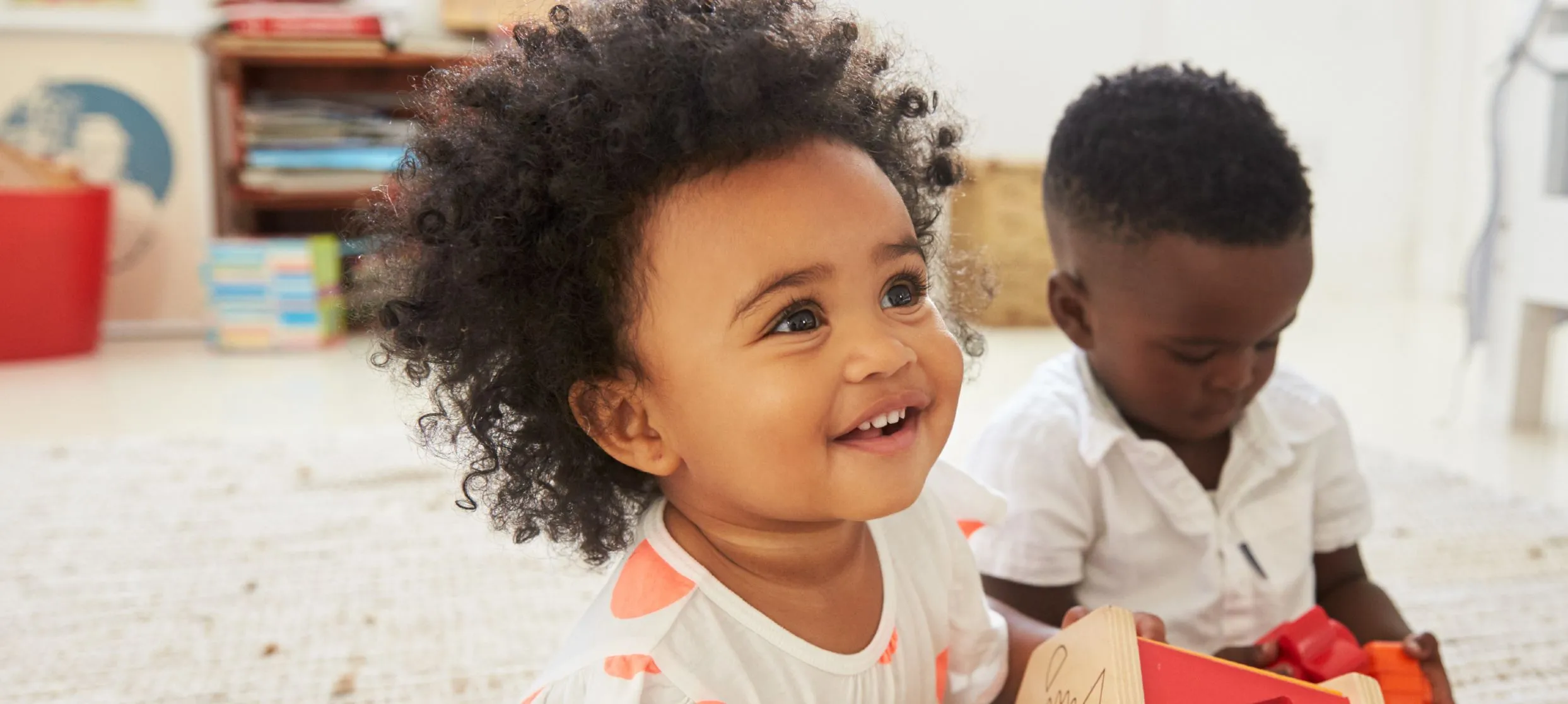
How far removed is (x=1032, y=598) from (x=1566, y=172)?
1.35m

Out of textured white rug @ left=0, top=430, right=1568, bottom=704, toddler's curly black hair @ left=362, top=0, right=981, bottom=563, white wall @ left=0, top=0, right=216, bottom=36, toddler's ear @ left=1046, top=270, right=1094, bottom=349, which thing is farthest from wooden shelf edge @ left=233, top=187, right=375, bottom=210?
toddler's curly black hair @ left=362, top=0, right=981, bottom=563

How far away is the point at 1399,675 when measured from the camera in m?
0.82

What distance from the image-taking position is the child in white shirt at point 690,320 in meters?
0.61

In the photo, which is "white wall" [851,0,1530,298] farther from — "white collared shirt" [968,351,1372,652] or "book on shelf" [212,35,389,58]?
"white collared shirt" [968,351,1372,652]

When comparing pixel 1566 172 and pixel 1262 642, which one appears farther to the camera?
pixel 1566 172

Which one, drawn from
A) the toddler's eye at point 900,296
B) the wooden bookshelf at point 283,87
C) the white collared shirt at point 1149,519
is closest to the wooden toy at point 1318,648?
the white collared shirt at point 1149,519

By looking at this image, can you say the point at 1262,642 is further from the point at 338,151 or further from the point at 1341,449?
the point at 338,151

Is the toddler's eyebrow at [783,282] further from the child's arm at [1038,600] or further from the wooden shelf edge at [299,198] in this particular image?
the wooden shelf edge at [299,198]

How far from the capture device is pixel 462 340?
2.20 feet

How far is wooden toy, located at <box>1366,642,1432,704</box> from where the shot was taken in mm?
814

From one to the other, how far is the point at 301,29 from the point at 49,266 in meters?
0.75

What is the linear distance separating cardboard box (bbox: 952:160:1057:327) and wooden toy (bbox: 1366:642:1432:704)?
2076 millimetres

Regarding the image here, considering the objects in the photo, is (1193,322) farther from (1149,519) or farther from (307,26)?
(307,26)

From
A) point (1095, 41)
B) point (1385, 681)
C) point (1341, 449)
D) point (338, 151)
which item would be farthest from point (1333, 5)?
point (1385, 681)
